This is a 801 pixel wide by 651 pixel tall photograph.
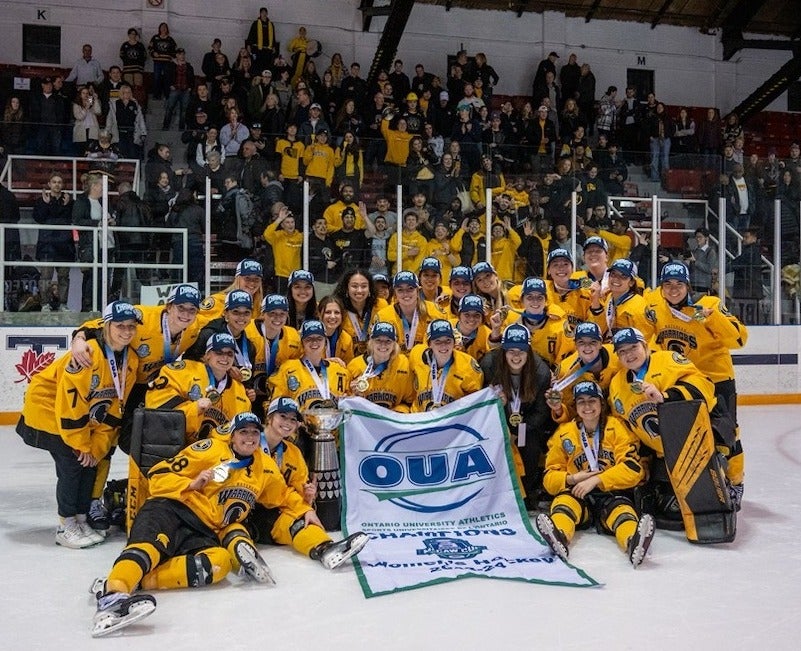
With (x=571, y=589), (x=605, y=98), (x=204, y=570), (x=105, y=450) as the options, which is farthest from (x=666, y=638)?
(x=605, y=98)

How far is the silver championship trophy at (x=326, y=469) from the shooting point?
4.66 metres

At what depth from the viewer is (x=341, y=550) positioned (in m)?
3.99

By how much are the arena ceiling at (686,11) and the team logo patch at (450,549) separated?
12.9 metres

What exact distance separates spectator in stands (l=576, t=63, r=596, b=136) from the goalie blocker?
10.9 metres

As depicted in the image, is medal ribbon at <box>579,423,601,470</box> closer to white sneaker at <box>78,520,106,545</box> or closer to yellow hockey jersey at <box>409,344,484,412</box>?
yellow hockey jersey at <box>409,344,484,412</box>

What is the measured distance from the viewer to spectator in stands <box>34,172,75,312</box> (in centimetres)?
795

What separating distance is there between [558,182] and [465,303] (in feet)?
13.8

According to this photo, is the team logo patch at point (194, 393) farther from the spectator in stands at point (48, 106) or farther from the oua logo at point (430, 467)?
the spectator in stands at point (48, 106)

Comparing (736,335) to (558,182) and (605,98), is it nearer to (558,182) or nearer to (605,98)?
(558,182)

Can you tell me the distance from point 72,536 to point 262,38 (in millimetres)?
10640

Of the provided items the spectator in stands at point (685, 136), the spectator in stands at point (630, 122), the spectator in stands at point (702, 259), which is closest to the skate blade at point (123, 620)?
the spectator in stands at point (702, 259)

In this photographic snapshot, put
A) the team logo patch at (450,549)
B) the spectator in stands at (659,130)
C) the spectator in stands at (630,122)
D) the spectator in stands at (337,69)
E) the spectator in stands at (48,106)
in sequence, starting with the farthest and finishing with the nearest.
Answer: the spectator in stands at (630,122), the spectator in stands at (337,69), the spectator in stands at (659,130), the spectator in stands at (48,106), the team logo patch at (450,549)

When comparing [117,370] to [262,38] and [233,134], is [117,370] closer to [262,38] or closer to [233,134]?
[233,134]

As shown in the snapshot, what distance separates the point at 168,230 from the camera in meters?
8.10
